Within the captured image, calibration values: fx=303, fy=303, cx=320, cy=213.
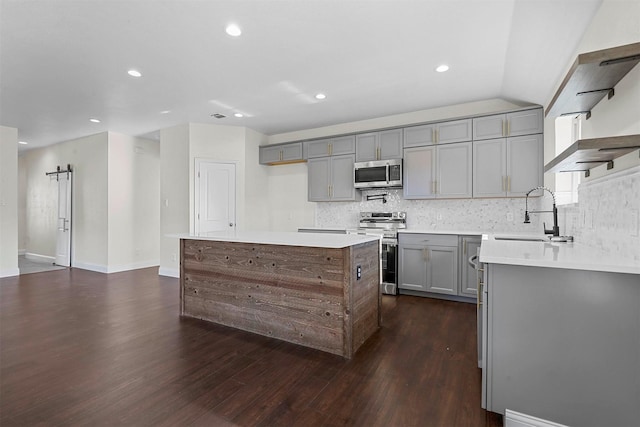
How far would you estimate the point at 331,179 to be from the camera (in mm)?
5117

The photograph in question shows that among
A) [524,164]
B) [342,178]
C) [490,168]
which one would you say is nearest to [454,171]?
[490,168]

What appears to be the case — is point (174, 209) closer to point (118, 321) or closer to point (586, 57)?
point (118, 321)

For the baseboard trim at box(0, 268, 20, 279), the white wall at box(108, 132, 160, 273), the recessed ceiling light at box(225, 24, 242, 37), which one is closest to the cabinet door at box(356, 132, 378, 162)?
the recessed ceiling light at box(225, 24, 242, 37)

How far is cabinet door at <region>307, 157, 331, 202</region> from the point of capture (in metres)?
5.16

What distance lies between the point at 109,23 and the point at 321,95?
233 cm

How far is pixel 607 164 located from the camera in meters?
1.91

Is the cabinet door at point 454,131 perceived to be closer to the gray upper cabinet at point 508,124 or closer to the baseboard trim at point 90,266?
the gray upper cabinet at point 508,124

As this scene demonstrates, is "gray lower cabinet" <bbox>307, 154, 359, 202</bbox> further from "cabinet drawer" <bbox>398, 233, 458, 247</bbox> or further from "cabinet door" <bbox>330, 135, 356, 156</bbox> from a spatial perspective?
"cabinet drawer" <bbox>398, 233, 458, 247</bbox>

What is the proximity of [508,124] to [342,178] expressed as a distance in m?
2.40

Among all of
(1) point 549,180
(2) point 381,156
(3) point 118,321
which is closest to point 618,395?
(1) point 549,180

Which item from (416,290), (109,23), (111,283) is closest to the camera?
(109,23)

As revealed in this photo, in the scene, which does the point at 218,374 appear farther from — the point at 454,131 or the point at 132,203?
the point at 132,203

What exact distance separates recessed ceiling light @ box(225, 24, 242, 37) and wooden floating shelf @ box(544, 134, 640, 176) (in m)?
2.55

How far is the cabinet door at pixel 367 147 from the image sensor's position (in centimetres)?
471
